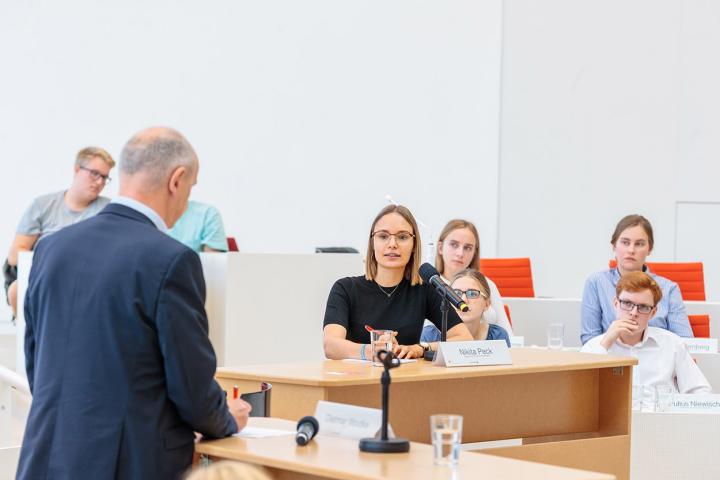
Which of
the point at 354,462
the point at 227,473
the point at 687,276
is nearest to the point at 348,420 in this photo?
the point at 354,462

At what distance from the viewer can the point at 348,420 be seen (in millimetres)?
2455

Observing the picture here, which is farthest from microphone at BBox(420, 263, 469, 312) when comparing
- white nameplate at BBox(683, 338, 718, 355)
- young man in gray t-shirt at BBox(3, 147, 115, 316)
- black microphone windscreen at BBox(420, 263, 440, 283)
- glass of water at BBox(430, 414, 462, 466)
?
young man in gray t-shirt at BBox(3, 147, 115, 316)

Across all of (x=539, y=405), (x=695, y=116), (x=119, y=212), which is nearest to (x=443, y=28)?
(x=695, y=116)

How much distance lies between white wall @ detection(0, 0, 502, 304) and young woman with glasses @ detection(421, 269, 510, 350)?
18.8 feet

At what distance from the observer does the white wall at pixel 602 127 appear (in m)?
9.58

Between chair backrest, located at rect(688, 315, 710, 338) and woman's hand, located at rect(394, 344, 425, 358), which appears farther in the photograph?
chair backrest, located at rect(688, 315, 710, 338)

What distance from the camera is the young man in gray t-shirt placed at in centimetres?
574

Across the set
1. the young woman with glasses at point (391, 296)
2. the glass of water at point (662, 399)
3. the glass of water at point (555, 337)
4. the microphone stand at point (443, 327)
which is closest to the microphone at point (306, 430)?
the microphone stand at point (443, 327)

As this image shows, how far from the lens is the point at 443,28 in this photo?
34.0 ft

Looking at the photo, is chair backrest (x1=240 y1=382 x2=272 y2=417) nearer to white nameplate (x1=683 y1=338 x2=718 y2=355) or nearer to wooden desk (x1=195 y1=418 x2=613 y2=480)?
wooden desk (x1=195 y1=418 x2=613 y2=480)

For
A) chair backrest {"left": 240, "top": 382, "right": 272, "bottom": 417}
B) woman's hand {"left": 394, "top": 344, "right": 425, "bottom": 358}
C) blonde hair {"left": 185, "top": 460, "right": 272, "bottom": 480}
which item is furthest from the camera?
woman's hand {"left": 394, "top": 344, "right": 425, "bottom": 358}

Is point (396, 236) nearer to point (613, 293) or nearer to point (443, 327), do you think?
point (443, 327)

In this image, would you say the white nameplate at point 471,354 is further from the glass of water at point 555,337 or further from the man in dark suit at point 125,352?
the glass of water at point 555,337

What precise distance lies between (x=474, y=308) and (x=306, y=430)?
1.92 meters
